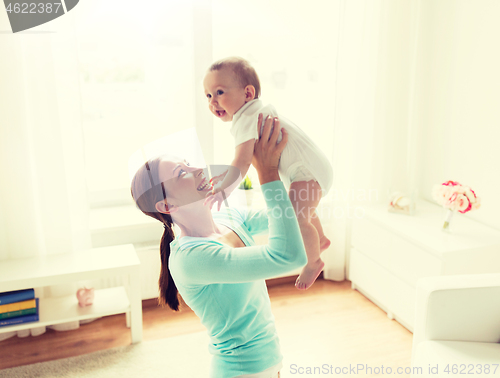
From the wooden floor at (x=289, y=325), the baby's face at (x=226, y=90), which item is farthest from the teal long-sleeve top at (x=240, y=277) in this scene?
the wooden floor at (x=289, y=325)

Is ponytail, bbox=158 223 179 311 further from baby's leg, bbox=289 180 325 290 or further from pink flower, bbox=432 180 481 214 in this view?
pink flower, bbox=432 180 481 214

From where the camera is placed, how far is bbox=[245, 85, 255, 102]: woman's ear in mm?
1008

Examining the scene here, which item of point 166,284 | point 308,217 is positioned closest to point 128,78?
point 166,284

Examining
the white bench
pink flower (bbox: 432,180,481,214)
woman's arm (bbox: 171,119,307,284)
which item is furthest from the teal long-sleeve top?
pink flower (bbox: 432,180,481,214)

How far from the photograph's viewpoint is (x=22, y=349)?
242 centimetres

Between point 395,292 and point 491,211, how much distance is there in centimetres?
72

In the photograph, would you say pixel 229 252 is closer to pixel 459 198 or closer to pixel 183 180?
pixel 183 180

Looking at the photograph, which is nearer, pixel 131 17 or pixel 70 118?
pixel 70 118

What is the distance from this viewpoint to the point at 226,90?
101 cm

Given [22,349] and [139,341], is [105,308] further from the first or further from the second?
[22,349]

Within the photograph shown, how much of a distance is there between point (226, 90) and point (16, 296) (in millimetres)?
1760

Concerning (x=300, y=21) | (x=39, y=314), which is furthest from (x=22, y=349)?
(x=300, y=21)

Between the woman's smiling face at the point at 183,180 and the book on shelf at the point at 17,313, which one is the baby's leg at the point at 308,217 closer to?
the woman's smiling face at the point at 183,180

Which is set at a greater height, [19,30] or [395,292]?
[19,30]
